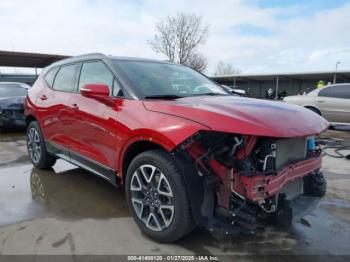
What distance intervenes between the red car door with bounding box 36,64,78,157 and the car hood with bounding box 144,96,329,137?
1.71 m

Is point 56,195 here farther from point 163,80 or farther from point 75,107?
point 163,80

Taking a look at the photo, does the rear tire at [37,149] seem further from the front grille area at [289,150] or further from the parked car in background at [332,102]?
the parked car in background at [332,102]

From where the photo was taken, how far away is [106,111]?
3.24m

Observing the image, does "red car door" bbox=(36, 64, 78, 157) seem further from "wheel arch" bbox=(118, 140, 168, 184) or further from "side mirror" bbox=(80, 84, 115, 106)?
"wheel arch" bbox=(118, 140, 168, 184)

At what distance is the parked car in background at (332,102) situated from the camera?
948 centimetres

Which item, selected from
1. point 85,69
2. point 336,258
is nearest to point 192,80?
point 85,69

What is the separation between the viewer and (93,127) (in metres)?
3.47

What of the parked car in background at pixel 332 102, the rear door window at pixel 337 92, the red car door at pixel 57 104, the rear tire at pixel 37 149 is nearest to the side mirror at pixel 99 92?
the red car door at pixel 57 104

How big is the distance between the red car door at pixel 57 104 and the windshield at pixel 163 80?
102cm

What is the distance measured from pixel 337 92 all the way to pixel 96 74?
8.58 metres

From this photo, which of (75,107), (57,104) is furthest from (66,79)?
(75,107)

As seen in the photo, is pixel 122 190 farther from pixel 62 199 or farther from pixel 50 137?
pixel 50 137

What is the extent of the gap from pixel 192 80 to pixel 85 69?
137cm

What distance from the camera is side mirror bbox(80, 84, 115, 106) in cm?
308
